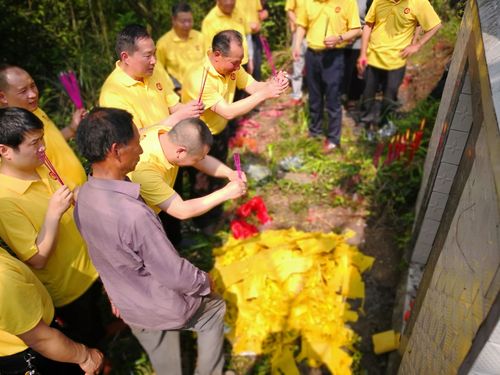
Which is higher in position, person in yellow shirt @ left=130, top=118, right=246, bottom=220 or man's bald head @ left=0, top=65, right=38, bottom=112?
man's bald head @ left=0, top=65, right=38, bottom=112

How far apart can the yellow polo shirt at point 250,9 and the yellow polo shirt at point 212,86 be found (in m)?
2.71

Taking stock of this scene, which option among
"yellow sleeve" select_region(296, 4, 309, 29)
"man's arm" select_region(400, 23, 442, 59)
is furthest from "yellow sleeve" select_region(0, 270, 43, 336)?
"yellow sleeve" select_region(296, 4, 309, 29)

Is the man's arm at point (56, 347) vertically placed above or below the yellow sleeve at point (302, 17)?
below

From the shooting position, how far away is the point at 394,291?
3.65 meters

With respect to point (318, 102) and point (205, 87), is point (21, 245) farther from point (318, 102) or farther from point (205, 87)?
point (318, 102)

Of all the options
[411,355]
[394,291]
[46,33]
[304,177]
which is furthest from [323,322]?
[46,33]

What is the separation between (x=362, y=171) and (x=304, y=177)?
28.1 inches

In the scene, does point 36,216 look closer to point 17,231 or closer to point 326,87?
point 17,231

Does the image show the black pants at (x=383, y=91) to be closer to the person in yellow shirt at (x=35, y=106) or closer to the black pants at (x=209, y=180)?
the black pants at (x=209, y=180)

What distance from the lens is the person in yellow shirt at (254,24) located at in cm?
588

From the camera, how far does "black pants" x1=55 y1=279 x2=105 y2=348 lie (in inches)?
107

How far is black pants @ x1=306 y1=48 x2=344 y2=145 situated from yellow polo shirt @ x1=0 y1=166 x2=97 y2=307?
349 cm

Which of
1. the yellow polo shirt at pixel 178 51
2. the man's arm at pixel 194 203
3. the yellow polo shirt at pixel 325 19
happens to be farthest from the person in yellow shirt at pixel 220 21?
the man's arm at pixel 194 203

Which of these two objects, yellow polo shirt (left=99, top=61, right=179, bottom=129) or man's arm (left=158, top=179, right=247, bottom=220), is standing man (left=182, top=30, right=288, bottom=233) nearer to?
yellow polo shirt (left=99, top=61, right=179, bottom=129)
